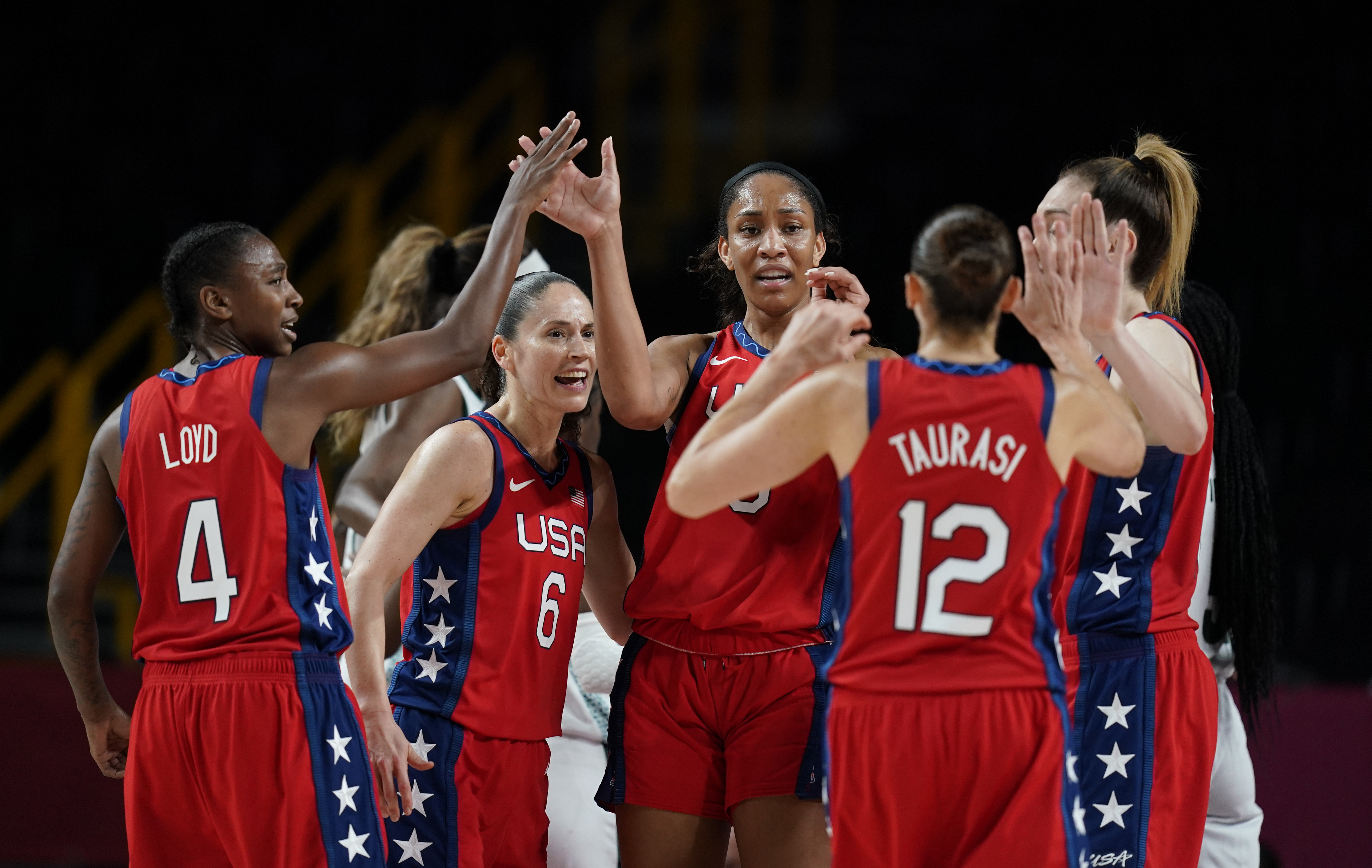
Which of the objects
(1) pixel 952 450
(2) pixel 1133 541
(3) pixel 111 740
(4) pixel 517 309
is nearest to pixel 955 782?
(1) pixel 952 450

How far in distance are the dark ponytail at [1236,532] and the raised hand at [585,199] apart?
1891 mm

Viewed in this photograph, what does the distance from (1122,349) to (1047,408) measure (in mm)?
Result: 512

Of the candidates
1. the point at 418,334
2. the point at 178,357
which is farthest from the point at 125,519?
the point at 178,357

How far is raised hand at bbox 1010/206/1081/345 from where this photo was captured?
290 centimetres

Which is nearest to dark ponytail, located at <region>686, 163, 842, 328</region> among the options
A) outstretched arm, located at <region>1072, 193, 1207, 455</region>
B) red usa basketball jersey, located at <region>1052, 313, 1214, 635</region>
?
outstretched arm, located at <region>1072, 193, 1207, 455</region>

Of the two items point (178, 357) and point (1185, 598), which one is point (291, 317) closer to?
point (1185, 598)

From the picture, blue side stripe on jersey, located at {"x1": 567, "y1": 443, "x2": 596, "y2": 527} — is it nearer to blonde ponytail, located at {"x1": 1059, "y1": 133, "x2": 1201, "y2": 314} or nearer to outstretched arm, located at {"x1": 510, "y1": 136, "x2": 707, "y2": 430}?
outstretched arm, located at {"x1": 510, "y1": 136, "x2": 707, "y2": 430}

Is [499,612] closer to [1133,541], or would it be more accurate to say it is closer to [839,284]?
[839,284]

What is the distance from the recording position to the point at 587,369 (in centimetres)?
A: 367

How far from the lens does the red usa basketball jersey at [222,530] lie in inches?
123

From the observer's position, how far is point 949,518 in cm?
255

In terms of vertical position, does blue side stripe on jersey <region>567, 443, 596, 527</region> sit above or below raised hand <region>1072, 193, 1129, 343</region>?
below

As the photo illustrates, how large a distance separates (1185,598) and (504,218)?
193 centimetres

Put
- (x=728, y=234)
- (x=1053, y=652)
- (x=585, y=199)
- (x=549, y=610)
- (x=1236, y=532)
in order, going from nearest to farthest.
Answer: (x=1053, y=652)
(x=585, y=199)
(x=549, y=610)
(x=728, y=234)
(x=1236, y=532)
